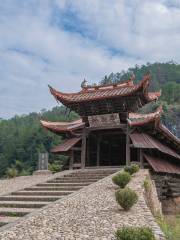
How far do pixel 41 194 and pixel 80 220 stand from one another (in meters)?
5.37

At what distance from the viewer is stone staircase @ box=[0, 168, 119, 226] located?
432 inches

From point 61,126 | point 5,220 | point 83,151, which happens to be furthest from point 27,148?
point 5,220

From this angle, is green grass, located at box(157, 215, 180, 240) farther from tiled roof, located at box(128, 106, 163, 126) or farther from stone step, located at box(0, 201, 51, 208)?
tiled roof, located at box(128, 106, 163, 126)

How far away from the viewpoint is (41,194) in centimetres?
1429

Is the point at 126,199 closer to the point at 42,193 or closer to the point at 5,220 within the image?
the point at 5,220

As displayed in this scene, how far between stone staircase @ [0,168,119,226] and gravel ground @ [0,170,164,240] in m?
0.84

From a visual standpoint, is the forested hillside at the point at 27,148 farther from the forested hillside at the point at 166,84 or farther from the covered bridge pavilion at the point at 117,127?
the covered bridge pavilion at the point at 117,127

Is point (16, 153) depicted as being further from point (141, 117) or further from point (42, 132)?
point (141, 117)

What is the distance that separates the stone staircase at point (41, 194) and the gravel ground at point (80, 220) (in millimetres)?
837

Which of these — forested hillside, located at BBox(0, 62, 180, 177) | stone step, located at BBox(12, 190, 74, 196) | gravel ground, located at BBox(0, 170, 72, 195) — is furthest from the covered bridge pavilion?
forested hillside, located at BBox(0, 62, 180, 177)

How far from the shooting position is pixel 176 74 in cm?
13038

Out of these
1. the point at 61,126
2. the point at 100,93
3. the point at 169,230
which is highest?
the point at 100,93

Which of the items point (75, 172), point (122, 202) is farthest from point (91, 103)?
point (122, 202)

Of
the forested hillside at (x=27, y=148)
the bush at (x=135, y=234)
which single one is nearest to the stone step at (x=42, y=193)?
the bush at (x=135, y=234)
